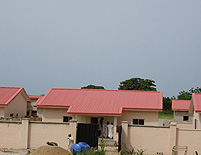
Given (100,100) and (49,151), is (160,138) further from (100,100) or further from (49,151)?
(49,151)

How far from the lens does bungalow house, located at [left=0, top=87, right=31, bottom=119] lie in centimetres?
2859

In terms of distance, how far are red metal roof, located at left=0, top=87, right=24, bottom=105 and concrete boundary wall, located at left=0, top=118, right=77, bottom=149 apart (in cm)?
841

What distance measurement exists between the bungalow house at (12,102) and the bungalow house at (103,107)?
14.3 ft

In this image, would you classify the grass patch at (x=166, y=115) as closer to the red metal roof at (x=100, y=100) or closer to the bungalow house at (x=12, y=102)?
the bungalow house at (x=12, y=102)

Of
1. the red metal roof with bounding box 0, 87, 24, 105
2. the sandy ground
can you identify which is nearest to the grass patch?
the red metal roof with bounding box 0, 87, 24, 105

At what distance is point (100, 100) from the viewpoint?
85.2 feet

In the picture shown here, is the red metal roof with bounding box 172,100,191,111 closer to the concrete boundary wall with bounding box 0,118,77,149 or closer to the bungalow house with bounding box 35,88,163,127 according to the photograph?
the bungalow house with bounding box 35,88,163,127

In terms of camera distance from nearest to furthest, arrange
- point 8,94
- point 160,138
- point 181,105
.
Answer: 1. point 160,138
2. point 8,94
3. point 181,105

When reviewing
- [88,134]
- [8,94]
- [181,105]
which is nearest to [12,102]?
[8,94]

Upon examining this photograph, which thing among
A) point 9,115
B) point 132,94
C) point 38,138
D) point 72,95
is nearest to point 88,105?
point 72,95

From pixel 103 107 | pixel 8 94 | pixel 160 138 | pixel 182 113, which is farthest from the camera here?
pixel 182 113

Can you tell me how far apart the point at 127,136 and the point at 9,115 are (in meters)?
13.8

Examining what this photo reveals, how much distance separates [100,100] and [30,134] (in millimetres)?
7237

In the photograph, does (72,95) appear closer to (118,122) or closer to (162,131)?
(118,122)
